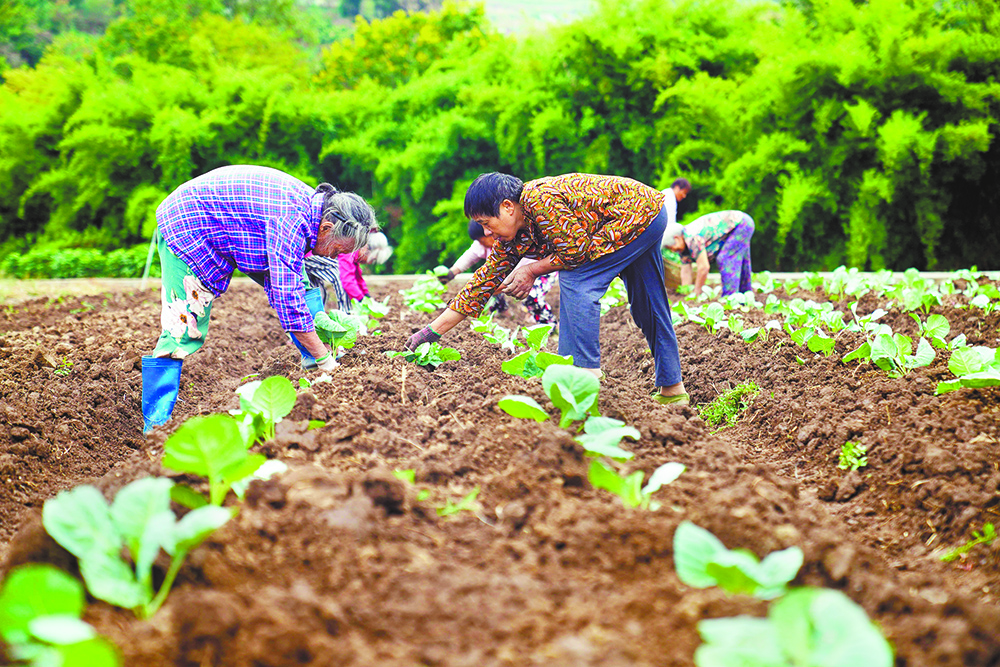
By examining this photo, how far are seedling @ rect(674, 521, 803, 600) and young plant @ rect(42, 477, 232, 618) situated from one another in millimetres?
922

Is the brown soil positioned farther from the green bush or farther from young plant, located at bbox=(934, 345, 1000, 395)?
the green bush

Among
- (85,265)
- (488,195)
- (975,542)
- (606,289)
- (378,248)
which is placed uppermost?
(488,195)

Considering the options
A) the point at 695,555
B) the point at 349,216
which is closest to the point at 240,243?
the point at 349,216

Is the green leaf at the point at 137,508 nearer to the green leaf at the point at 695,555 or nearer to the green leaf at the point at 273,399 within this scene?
the green leaf at the point at 273,399

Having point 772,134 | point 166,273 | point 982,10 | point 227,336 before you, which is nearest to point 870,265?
point 772,134

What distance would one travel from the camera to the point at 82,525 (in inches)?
55.2

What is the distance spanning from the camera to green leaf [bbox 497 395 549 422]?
2092 mm

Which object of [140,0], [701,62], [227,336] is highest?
[140,0]

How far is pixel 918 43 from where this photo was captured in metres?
6.98

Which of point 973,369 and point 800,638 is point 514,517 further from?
point 973,369

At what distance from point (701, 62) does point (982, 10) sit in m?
2.99

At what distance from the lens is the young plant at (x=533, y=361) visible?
103 inches

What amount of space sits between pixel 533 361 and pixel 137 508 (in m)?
1.78

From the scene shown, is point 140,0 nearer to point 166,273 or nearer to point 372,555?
point 166,273
